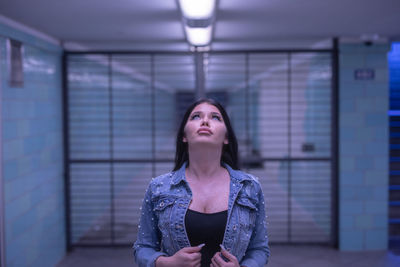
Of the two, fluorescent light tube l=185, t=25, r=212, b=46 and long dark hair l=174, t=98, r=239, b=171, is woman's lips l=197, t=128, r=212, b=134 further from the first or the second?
fluorescent light tube l=185, t=25, r=212, b=46

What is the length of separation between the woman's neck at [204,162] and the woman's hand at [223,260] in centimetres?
35

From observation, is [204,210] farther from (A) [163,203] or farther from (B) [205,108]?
(B) [205,108]

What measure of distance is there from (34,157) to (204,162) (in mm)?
2788

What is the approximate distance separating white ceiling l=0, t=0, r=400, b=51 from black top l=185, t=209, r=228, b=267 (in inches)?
74.3

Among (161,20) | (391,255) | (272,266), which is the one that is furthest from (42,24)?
(391,255)

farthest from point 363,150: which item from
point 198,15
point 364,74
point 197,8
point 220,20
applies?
point 197,8

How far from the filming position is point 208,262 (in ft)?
5.85

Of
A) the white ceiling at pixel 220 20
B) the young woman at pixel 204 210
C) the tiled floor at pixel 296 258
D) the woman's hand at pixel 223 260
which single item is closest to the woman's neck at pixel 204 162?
the young woman at pixel 204 210

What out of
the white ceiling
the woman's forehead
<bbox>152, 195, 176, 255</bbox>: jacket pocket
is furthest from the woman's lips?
the white ceiling

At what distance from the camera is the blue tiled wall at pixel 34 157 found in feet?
11.7

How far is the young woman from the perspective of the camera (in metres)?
1.77

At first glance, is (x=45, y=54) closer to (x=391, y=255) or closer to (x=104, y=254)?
(x=104, y=254)

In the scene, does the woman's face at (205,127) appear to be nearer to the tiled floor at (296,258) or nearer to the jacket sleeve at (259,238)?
the jacket sleeve at (259,238)

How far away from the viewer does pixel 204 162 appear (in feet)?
6.19
